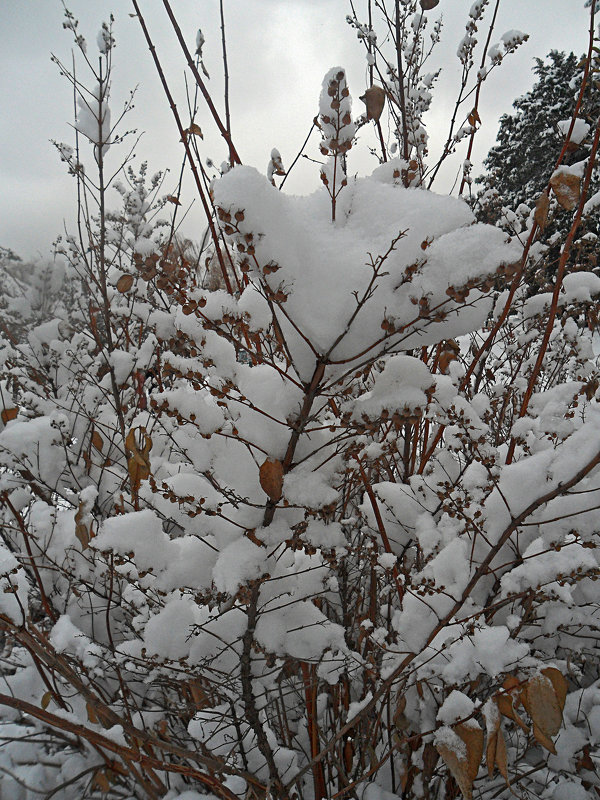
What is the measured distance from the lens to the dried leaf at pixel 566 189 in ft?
3.28

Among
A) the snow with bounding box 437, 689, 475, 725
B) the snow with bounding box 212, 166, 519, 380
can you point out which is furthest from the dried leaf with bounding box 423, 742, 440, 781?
the snow with bounding box 212, 166, 519, 380

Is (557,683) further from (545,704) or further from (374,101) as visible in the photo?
(374,101)

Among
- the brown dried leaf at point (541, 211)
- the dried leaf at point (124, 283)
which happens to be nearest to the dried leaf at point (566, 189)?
the brown dried leaf at point (541, 211)

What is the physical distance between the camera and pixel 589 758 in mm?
1529

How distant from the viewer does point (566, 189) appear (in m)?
1.01

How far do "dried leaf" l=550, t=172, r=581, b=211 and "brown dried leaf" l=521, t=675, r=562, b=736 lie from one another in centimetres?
95

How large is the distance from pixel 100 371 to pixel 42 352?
1.33 ft

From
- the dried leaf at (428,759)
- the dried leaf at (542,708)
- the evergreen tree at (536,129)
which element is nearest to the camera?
the dried leaf at (542,708)

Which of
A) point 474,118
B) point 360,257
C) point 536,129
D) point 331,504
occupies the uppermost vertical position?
point 536,129

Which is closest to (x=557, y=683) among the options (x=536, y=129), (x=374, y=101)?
(x=374, y=101)

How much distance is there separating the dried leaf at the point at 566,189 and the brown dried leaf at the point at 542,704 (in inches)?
37.5

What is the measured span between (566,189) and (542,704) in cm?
103

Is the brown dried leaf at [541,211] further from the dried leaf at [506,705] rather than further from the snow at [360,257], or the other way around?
the dried leaf at [506,705]

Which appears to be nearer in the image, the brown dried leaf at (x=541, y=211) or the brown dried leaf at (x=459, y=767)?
the brown dried leaf at (x=459, y=767)
